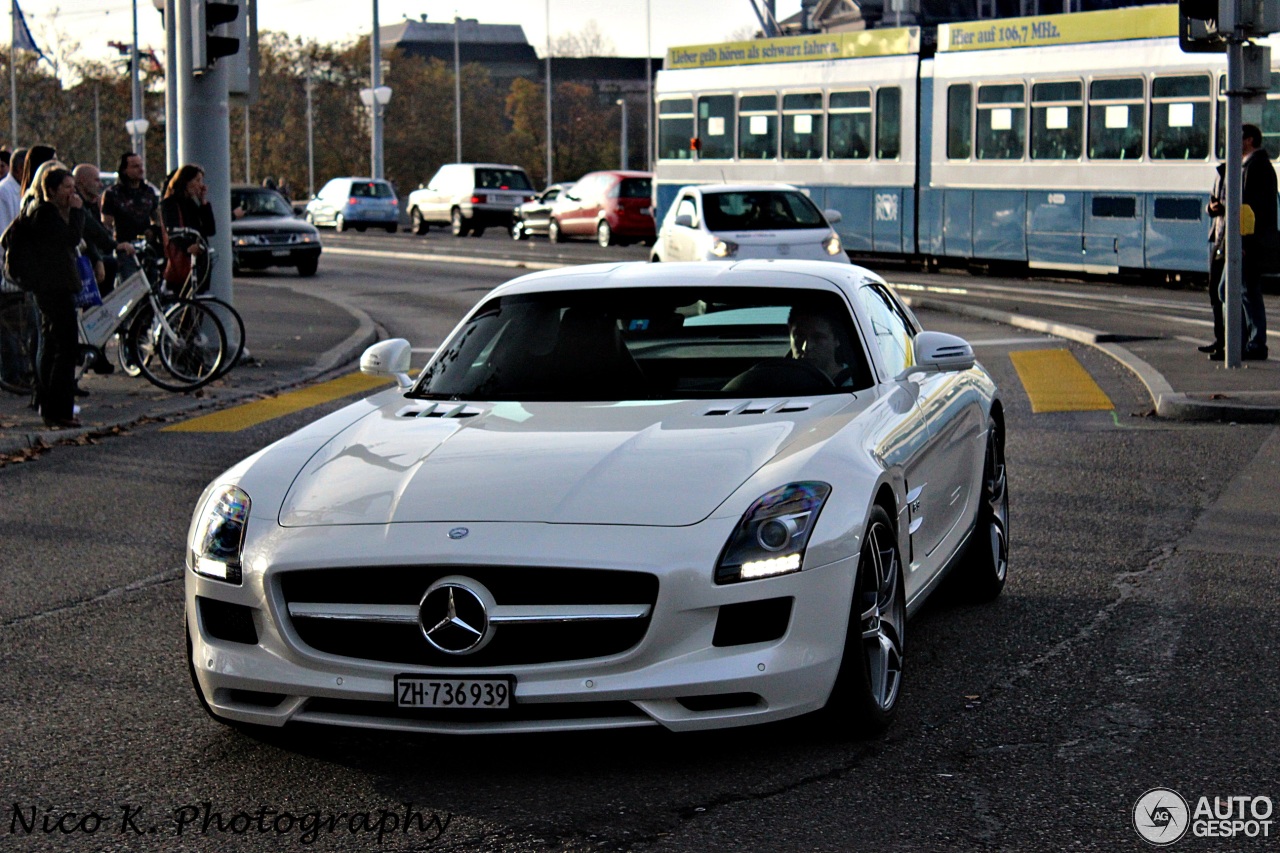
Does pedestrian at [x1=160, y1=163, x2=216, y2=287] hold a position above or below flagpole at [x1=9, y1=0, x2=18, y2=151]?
below

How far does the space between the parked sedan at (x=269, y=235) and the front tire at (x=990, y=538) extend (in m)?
25.0

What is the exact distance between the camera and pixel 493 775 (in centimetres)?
494

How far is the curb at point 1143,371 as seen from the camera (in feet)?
41.0

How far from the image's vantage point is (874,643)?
5.27m

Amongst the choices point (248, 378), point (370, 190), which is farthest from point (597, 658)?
point (370, 190)

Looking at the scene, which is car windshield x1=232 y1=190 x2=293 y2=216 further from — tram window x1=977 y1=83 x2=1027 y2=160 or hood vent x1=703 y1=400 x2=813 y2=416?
hood vent x1=703 y1=400 x2=813 y2=416

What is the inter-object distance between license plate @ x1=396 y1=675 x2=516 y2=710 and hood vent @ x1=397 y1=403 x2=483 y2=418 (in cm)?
135

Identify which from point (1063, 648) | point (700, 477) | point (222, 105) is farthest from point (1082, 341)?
point (700, 477)

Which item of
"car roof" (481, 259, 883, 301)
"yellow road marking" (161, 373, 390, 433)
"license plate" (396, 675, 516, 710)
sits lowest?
"yellow road marking" (161, 373, 390, 433)

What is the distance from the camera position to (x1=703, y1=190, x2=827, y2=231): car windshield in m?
22.8

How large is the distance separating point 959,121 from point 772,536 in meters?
24.4

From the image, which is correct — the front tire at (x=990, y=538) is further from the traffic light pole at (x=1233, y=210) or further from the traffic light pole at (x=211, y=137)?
the traffic light pole at (x=211, y=137)

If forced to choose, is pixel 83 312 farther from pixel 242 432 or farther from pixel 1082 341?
pixel 1082 341

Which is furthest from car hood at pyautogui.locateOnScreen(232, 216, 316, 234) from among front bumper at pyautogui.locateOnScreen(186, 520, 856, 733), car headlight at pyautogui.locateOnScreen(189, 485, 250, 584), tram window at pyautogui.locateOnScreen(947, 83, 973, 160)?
front bumper at pyautogui.locateOnScreen(186, 520, 856, 733)
